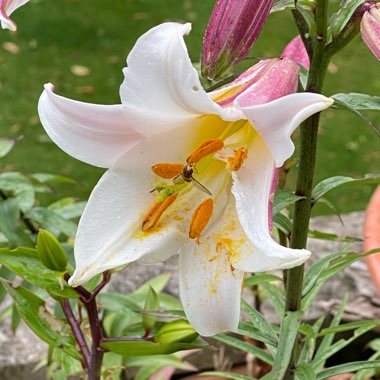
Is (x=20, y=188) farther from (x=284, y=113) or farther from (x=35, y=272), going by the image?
(x=284, y=113)

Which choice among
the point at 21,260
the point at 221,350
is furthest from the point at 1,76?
the point at 21,260

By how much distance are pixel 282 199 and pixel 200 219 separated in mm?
89

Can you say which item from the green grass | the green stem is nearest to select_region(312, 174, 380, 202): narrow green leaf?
the green stem

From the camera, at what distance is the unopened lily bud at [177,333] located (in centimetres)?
86

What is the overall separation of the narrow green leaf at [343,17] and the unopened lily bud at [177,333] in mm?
351

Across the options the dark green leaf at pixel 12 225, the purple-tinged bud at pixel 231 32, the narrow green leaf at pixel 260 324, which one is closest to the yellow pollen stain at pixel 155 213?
the purple-tinged bud at pixel 231 32

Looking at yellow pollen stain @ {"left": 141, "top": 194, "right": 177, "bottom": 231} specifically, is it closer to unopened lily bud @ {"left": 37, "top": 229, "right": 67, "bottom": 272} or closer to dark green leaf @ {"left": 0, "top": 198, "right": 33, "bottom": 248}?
unopened lily bud @ {"left": 37, "top": 229, "right": 67, "bottom": 272}

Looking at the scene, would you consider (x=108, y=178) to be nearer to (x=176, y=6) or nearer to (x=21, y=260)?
(x=21, y=260)

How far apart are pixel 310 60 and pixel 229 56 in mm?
116

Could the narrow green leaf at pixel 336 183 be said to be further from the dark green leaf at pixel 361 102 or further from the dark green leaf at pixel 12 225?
the dark green leaf at pixel 12 225

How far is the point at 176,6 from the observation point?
3.37 meters

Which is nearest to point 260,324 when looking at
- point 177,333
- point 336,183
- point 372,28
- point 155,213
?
point 177,333

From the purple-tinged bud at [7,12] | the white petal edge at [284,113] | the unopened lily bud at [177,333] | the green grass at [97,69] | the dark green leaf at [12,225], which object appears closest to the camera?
the white petal edge at [284,113]

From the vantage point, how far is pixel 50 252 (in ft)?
2.72
